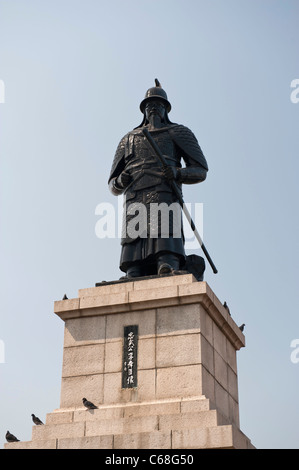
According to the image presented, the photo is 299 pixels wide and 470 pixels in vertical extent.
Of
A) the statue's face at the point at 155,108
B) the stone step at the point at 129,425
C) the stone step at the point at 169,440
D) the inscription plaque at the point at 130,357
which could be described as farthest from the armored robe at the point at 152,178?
the stone step at the point at 169,440

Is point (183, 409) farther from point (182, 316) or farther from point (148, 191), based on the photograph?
point (148, 191)

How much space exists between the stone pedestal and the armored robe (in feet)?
2.35

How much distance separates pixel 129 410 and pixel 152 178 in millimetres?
3711

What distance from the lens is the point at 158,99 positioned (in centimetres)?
1134

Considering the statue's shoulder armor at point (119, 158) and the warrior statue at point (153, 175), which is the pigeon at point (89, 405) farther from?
the statue's shoulder armor at point (119, 158)

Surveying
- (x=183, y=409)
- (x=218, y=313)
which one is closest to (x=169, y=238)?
(x=218, y=313)

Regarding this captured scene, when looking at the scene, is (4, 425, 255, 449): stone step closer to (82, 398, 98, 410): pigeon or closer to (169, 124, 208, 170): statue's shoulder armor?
(82, 398, 98, 410): pigeon

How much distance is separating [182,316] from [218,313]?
72 cm

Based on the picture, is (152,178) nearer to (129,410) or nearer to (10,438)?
(129,410)

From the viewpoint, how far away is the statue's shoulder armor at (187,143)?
10.9 meters

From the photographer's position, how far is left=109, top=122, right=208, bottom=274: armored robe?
1011 centimetres

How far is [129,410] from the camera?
8.54 m

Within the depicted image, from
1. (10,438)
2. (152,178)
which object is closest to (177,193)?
(152,178)

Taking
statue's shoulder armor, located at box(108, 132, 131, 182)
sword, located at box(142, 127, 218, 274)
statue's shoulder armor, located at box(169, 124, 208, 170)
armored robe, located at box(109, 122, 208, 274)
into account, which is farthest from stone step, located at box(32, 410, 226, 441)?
statue's shoulder armor, located at box(169, 124, 208, 170)
